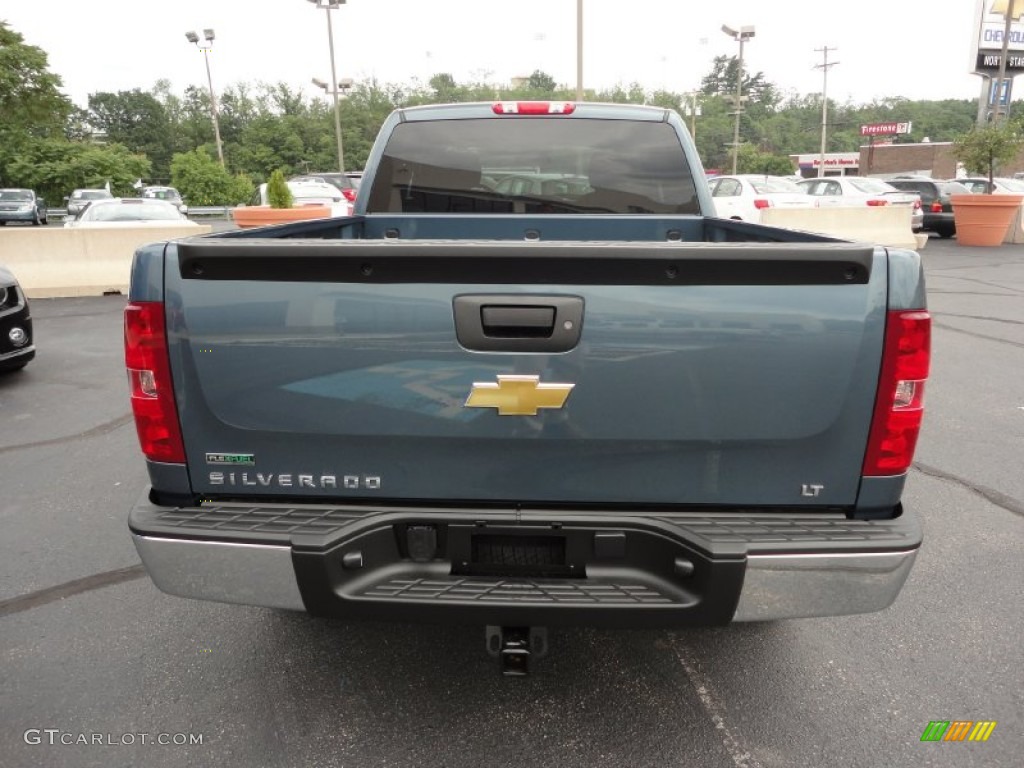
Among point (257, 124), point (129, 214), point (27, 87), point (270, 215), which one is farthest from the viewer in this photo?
point (257, 124)

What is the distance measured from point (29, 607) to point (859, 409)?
11.4 feet

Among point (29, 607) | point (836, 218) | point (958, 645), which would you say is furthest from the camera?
point (836, 218)

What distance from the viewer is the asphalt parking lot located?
2.40 metres

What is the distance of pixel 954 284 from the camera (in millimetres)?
12938

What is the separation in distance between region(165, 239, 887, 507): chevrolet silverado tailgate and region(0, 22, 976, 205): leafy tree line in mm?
28138

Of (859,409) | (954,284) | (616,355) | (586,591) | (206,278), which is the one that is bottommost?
(954,284)

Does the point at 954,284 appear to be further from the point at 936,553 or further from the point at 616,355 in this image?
the point at 616,355

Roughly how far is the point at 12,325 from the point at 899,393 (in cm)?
720

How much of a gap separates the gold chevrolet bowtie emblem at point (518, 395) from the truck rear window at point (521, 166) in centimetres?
232

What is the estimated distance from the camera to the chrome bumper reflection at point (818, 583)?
204 cm

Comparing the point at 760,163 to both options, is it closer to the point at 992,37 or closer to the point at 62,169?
the point at 992,37

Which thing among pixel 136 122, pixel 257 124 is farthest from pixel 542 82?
pixel 136 122

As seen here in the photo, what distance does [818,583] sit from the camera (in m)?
2.07

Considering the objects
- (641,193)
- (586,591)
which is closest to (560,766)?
(586,591)
